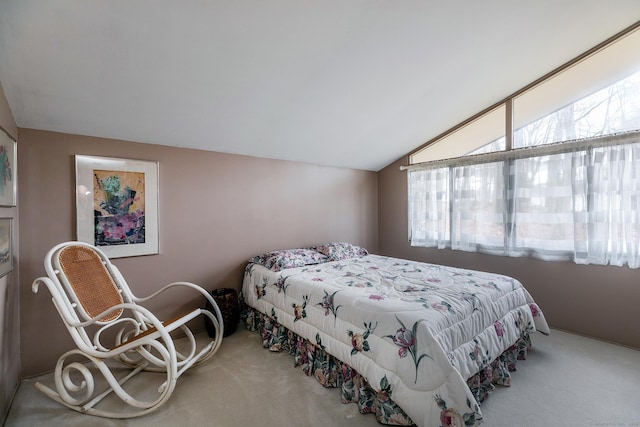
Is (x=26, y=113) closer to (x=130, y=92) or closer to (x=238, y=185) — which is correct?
(x=130, y=92)

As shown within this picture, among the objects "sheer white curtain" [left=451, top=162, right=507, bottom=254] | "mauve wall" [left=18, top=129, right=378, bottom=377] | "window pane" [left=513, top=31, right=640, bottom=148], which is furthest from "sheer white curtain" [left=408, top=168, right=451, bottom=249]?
"window pane" [left=513, top=31, right=640, bottom=148]

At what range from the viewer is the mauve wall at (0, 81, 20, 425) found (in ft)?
5.63

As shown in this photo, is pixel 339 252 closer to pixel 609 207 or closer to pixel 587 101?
pixel 609 207

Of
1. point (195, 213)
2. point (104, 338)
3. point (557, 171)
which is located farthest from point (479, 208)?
point (104, 338)

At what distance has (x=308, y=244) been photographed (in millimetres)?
3863

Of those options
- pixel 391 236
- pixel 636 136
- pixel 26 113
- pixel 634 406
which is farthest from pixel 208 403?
pixel 636 136

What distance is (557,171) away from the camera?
287 centimetres

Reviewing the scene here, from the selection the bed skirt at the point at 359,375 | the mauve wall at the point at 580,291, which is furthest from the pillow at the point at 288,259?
the mauve wall at the point at 580,291

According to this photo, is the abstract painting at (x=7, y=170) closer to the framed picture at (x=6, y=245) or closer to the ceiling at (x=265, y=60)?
the framed picture at (x=6, y=245)

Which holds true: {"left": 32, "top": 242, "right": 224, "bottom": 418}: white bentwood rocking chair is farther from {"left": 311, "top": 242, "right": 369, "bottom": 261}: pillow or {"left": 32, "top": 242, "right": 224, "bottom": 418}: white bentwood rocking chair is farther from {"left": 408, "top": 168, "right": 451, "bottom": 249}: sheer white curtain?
{"left": 408, "top": 168, "right": 451, "bottom": 249}: sheer white curtain

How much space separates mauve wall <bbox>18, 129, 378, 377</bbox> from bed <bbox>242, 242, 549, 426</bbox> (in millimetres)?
647

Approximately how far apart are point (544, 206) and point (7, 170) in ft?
15.3

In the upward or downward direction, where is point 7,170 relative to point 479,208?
upward

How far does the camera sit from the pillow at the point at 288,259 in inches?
112
